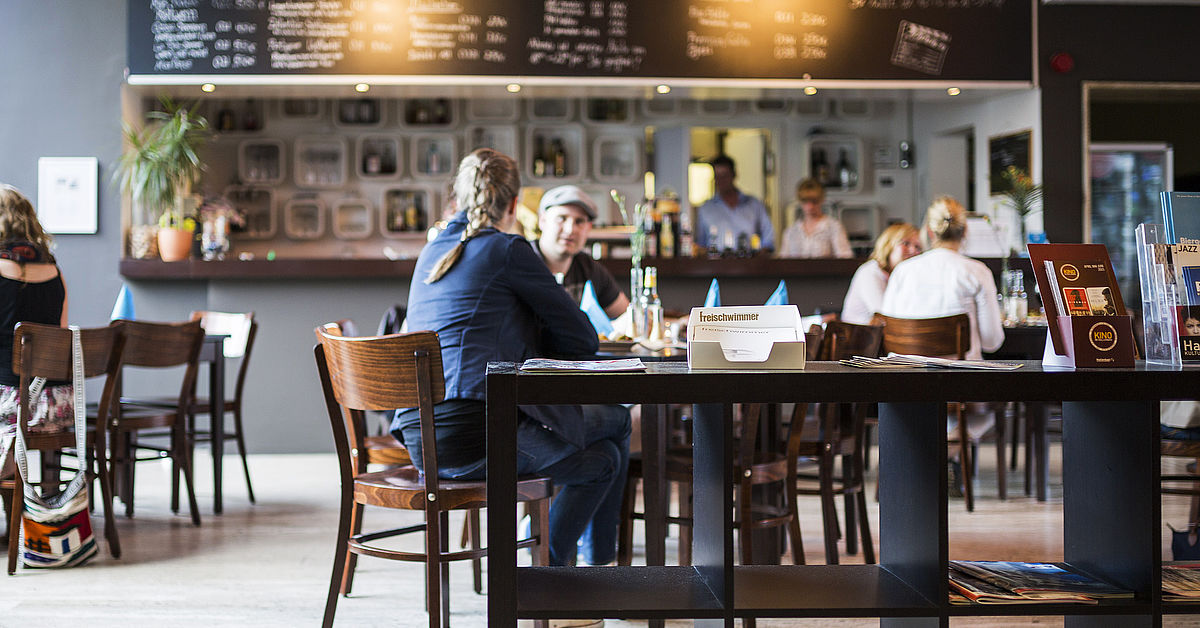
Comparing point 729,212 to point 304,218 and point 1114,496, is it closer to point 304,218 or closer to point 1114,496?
point 304,218

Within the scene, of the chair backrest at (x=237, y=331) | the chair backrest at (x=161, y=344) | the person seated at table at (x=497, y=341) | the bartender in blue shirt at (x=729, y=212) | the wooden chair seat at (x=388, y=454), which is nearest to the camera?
the person seated at table at (x=497, y=341)

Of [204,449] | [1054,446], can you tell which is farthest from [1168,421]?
[204,449]

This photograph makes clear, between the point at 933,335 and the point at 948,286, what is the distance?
0.42 m

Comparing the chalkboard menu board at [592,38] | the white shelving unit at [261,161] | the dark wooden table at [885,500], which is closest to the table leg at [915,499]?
the dark wooden table at [885,500]

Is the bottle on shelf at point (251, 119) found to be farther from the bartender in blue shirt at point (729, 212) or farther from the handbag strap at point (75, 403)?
the handbag strap at point (75, 403)

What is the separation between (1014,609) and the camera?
1.81 m

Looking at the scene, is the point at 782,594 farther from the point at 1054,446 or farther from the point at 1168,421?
the point at 1054,446

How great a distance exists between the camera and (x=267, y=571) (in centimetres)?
345

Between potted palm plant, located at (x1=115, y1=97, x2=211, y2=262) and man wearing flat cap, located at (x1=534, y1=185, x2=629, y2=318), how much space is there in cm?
267

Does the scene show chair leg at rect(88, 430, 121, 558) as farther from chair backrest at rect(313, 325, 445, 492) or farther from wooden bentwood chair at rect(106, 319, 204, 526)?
chair backrest at rect(313, 325, 445, 492)

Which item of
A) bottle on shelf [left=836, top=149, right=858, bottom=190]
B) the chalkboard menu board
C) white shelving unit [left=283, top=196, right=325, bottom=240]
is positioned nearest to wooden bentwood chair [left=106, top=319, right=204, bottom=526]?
the chalkboard menu board

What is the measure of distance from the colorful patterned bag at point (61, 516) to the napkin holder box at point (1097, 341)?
2.92m

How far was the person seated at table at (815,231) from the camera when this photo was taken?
7.49 metres

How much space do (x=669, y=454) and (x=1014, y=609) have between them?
141cm
